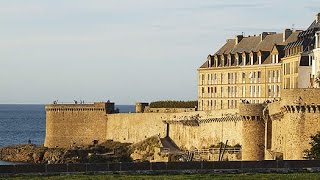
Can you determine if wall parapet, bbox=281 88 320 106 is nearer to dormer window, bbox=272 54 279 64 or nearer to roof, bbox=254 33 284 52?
dormer window, bbox=272 54 279 64

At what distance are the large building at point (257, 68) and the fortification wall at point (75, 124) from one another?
47.7ft

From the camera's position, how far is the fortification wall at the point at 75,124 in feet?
386

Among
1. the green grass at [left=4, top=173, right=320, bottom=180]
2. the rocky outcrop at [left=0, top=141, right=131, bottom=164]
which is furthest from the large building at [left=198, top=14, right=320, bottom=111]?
the green grass at [left=4, top=173, right=320, bottom=180]

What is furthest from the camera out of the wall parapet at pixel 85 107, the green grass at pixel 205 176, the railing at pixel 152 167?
the wall parapet at pixel 85 107

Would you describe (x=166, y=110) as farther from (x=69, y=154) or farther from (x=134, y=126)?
(x=69, y=154)

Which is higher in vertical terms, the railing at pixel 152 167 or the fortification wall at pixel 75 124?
the fortification wall at pixel 75 124

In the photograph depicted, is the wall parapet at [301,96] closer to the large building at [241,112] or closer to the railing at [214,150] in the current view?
the large building at [241,112]

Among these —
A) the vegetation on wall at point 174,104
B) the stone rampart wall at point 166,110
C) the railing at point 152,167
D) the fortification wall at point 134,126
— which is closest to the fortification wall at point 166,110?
the stone rampart wall at point 166,110

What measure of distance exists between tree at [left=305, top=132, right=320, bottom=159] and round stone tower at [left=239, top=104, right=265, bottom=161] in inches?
354

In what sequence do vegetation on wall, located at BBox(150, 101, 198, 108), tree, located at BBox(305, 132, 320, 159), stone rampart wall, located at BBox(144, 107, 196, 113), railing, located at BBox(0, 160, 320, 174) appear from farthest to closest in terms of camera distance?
vegetation on wall, located at BBox(150, 101, 198, 108), stone rampart wall, located at BBox(144, 107, 196, 113), tree, located at BBox(305, 132, 320, 159), railing, located at BBox(0, 160, 320, 174)

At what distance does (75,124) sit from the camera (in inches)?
4715

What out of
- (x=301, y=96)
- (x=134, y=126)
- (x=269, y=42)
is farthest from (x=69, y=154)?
(x=301, y=96)

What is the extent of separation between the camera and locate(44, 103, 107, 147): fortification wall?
11766cm

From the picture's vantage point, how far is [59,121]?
122 m
